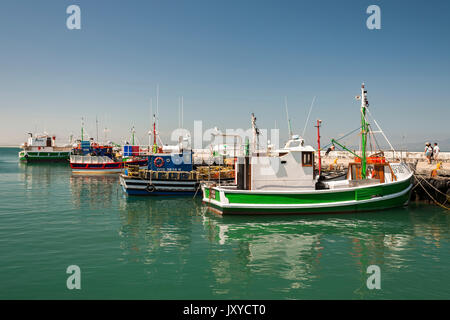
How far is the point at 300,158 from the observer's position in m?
19.3

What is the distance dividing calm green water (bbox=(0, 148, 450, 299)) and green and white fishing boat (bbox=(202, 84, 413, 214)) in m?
0.74

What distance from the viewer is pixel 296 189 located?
62.4ft

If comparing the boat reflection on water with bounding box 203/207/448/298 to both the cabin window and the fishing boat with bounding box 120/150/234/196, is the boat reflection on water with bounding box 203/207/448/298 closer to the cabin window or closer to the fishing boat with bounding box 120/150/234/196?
the cabin window

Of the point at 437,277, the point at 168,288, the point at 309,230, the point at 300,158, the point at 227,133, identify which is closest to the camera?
the point at 168,288

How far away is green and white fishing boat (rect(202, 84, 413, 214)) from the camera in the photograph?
18328 millimetres

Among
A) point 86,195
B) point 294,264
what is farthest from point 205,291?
point 86,195

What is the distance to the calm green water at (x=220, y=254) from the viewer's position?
29.7ft

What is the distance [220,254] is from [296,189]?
8654mm

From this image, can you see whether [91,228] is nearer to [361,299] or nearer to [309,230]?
[309,230]

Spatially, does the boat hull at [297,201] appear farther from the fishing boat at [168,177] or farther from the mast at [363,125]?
the fishing boat at [168,177]

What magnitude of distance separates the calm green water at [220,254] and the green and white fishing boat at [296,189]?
740 mm
